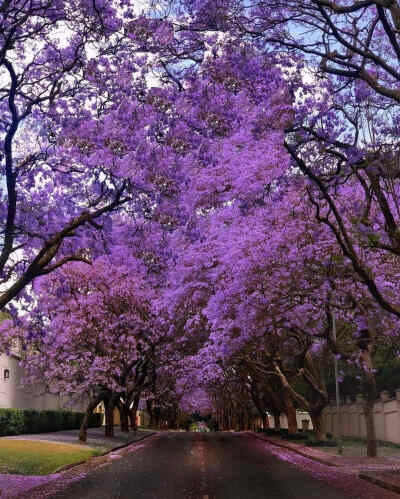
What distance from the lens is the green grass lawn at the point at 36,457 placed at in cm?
1878

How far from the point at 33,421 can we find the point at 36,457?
67.4 ft

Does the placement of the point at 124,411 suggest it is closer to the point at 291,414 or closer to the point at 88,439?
the point at 88,439

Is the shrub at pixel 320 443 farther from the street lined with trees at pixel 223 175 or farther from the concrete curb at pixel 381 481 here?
the concrete curb at pixel 381 481

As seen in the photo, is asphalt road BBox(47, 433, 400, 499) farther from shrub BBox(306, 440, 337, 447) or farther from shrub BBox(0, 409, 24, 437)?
shrub BBox(0, 409, 24, 437)

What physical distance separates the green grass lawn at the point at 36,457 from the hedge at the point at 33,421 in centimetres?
875

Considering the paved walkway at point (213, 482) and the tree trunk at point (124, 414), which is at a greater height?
the tree trunk at point (124, 414)

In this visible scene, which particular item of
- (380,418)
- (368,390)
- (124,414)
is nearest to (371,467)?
(368,390)

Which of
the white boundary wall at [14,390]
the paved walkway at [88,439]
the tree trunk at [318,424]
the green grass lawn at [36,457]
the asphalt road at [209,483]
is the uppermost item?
the white boundary wall at [14,390]

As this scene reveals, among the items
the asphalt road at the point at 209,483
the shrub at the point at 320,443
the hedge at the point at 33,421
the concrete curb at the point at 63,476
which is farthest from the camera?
the hedge at the point at 33,421

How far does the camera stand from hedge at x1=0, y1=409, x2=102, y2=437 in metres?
35.6

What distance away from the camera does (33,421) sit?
1622 inches

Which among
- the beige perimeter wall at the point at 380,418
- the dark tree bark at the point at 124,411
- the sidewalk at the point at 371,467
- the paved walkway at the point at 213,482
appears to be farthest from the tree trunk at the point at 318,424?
the dark tree bark at the point at 124,411

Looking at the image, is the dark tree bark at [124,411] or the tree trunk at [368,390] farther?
the dark tree bark at [124,411]

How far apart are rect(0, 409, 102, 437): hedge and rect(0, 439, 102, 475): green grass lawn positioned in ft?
28.7
